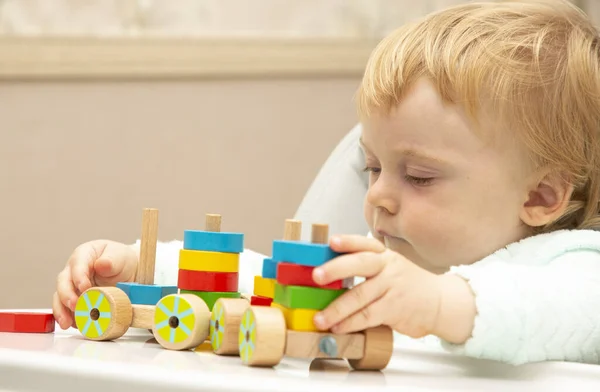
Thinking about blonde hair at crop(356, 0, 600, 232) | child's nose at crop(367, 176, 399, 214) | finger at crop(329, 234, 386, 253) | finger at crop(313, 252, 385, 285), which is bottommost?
finger at crop(313, 252, 385, 285)

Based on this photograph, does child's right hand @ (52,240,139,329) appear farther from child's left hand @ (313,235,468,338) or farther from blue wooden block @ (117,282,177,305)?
child's left hand @ (313,235,468,338)

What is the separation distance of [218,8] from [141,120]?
0.28 m

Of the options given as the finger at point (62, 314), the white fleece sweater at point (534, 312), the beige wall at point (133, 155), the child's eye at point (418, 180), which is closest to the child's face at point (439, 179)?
the child's eye at point (418, 180)

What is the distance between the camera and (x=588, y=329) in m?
0.71

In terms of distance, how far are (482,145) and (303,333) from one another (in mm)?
362

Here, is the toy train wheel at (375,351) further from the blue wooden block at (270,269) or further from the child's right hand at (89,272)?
the child's right hand at (89,272)

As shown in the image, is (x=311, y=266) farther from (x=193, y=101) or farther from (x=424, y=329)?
(x=193, y=101)

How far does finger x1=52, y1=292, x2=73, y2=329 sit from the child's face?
316 millimetres

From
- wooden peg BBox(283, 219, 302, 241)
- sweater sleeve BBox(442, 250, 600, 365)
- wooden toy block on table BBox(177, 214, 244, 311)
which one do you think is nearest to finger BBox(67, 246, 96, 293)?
wooden toy block on table BBox(177, 214, 244, 311)

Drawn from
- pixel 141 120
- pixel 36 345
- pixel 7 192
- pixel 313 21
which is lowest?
pixel 36 345

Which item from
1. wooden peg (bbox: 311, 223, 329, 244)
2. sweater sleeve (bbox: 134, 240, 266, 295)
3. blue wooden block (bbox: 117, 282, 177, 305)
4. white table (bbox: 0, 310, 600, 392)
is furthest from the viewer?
sweater sleeve (bbox: 134, 240, 266, 295)

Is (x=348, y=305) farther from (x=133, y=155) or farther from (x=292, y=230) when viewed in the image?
(x=133, y=155)

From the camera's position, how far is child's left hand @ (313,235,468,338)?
585 mm

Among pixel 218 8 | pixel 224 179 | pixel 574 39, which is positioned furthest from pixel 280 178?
pixel 574 39
